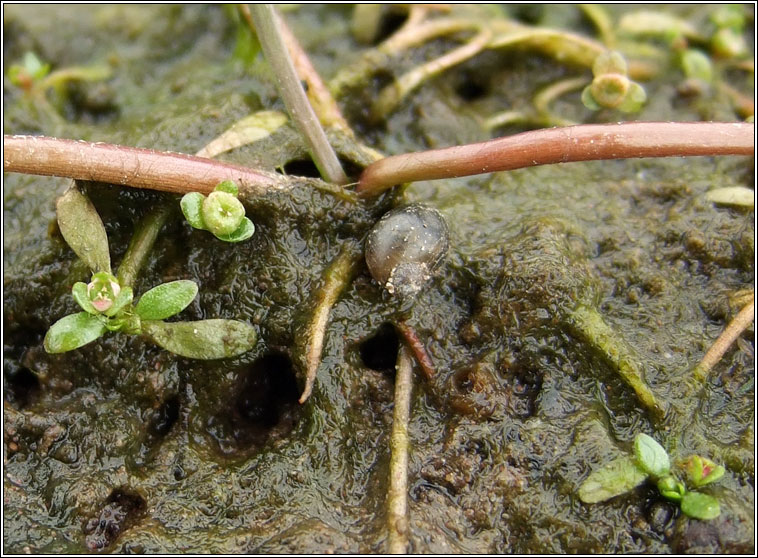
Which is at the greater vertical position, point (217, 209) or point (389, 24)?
point (217, 209)

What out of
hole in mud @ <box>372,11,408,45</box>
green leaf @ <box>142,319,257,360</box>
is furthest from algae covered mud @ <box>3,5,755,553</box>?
hole in mud @ <box>372,11,408,45</box>

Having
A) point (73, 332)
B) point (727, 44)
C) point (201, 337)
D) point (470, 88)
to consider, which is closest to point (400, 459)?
point (201, 337)

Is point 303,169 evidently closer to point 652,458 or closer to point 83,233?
point 83,233

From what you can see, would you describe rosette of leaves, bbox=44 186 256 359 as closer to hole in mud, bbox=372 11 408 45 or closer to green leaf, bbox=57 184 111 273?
green leaf, bbox=57 184 111 273

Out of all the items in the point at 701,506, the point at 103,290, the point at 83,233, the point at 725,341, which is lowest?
the point at 701,506

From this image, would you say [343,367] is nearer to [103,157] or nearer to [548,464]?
[548,464]

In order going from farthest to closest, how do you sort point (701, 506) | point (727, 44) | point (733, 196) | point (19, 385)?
point (727, 44) → point (733, 196) → point (19, 385) → point (701, 506)

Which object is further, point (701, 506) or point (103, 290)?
point (103, 290)
